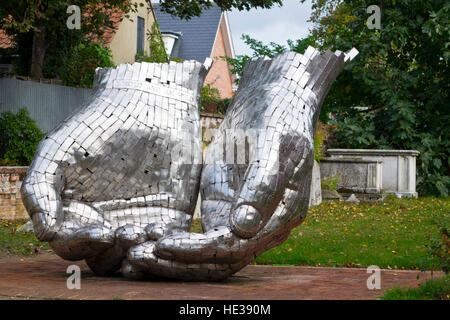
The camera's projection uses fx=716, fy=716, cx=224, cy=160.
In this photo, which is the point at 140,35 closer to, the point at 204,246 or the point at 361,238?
the point at 361,238

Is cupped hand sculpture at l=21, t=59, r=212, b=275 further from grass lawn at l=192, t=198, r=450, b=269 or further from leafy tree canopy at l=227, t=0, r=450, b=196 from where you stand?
leafy tree canopy at l=227, t=0, r=450, b=196

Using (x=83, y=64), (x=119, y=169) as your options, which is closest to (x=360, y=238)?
(x=119, y=169)

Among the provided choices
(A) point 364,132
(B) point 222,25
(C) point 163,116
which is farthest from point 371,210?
(B) point 222,25

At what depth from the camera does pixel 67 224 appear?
5.09 m

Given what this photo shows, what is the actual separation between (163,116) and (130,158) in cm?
45

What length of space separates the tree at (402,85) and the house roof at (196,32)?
15.5 m

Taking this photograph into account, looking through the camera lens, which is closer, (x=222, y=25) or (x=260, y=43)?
(x=260, y=43)

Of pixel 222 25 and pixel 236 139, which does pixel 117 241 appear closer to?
pixel 236 139

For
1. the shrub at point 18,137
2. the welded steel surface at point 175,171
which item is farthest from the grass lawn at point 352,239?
the shrub at point 18,137

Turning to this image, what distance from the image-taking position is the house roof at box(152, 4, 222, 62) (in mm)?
35031

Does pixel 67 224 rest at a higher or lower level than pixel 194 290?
higher

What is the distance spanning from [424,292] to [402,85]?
15252 millimetres

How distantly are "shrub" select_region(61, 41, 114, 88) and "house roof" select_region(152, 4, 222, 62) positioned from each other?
14.2 metres

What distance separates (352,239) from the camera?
364 inches
